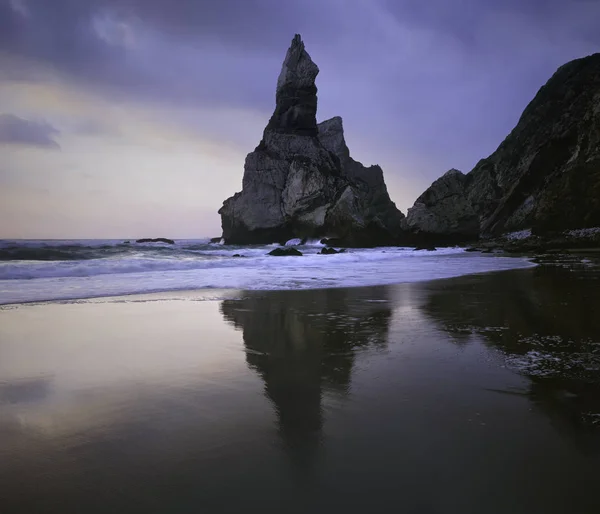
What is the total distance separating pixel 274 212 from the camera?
53.9 metres

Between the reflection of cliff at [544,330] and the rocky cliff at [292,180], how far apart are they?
4066 cm

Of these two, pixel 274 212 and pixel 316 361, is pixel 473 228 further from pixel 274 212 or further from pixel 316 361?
pixel 316 361

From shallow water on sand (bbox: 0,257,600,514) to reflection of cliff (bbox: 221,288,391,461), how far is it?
21mm

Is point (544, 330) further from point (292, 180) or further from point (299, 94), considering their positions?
point (299, 94)

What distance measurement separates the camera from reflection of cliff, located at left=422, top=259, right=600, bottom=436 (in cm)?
224

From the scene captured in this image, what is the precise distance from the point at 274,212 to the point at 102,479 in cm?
5292

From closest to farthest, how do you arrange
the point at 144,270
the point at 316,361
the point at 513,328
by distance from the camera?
1. the point at 316,361
2. the point at 513,328
3. the point at 144,270

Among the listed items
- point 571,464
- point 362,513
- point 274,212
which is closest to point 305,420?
point 362,513

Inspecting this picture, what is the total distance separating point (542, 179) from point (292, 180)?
96.9 feet

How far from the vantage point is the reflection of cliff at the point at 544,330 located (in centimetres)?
224

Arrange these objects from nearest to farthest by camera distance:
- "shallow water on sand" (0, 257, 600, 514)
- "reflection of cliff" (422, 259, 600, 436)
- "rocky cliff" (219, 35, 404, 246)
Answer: "shallow water on sand" (0, 257, 600, 514) < "reflection of cliff" (422, 259, 600, 436) < "rocky cliff" (219, 35, 404, 246)

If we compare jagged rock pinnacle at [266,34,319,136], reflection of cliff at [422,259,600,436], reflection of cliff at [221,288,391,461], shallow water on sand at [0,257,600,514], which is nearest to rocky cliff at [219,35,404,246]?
jagged rock pinnacle at [266,34,319,136]

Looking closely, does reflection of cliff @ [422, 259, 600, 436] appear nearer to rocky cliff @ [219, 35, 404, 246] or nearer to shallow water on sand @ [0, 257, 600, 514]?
shallow water on sand @ [0, 257, 600, 514]

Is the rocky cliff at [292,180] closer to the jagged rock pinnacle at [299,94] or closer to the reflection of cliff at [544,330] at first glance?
the jagged rock pinnacle at [299,94]
